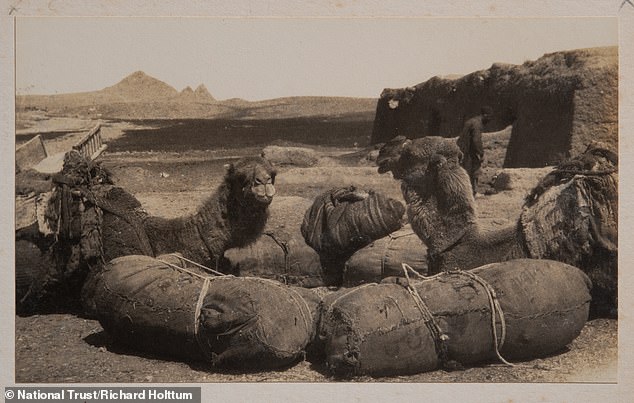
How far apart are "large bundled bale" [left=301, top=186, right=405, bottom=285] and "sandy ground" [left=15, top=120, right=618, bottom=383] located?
0.20 metres

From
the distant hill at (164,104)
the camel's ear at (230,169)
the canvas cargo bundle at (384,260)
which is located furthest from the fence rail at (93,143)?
the canvas cargo bundle at (384,260)

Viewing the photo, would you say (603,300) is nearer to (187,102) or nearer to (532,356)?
(532,356)

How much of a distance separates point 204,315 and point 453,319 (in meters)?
1.83

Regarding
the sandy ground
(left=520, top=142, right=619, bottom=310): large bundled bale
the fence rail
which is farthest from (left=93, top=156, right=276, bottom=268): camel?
(left=520, top=142, right=619, bottom=310): large bundled bale

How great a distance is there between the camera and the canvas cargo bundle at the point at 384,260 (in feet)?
24.7

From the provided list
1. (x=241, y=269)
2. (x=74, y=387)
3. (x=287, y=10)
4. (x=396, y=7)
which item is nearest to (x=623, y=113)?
(x=396, y=7)

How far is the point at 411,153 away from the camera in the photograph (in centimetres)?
798

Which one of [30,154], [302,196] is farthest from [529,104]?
[30,154]

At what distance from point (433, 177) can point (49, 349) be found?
345 centimetres

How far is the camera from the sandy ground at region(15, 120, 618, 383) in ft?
23.1

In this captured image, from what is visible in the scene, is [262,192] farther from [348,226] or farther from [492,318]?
[492,318]

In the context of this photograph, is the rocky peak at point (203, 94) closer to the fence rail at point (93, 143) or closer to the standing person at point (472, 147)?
the fence rail at point (93, 143)

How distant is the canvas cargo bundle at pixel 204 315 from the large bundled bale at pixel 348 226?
770 millimetres
